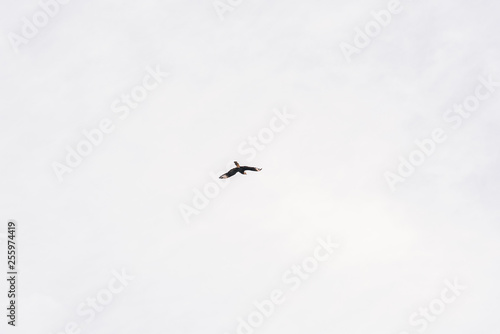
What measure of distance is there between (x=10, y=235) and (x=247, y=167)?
128 feet

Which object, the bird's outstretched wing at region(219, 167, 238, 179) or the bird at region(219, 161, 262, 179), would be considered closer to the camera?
the bird at region(219, 161, 262, 179)

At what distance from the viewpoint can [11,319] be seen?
7562cm

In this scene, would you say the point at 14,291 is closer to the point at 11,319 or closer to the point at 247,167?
the point at 11,319

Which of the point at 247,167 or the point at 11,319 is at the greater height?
the point at 11,319

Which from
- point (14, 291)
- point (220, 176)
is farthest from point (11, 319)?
point (220, 176)

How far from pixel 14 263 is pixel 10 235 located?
4.53m

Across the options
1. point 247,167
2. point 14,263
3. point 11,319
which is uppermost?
point 14,263

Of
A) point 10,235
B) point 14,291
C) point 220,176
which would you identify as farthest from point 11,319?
point 220,176

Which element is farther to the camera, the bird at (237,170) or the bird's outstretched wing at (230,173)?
the bird's outstretched wing at (230,173)

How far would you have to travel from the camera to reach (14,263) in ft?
256

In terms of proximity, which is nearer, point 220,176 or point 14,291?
point 220,176

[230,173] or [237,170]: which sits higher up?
[230,173]

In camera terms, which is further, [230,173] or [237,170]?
[230,173]

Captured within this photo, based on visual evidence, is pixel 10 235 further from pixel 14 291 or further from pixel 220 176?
pixel 220 176
